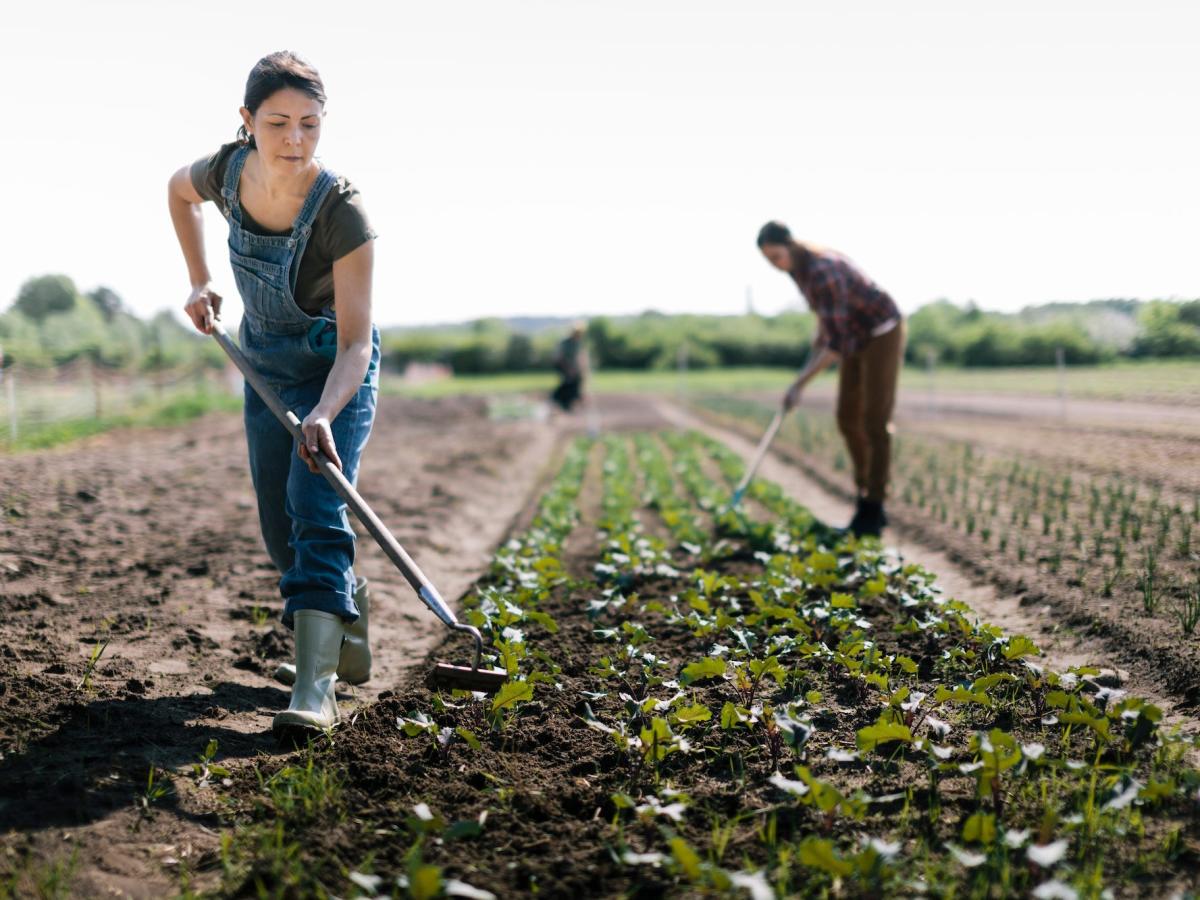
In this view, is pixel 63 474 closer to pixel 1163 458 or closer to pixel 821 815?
pixel 821 815

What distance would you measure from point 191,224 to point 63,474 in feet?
18.4

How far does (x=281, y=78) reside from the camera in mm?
2869

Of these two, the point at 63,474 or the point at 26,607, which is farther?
the point at 63,474

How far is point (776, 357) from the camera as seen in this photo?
175 feet

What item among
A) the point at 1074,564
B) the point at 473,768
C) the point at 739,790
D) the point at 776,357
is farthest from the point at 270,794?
the point at 776,357

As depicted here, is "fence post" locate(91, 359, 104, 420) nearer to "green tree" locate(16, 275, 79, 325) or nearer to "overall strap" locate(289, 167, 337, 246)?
"green tree" locate(16, 275, 79, 325)

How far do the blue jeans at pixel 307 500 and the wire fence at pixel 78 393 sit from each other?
1054 cm

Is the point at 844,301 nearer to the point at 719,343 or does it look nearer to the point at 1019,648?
the point at 1019,648

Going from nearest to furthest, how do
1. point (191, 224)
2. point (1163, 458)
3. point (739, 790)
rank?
1. point (739, 790)
2. point (191, 224)
3. point (1163, 458)

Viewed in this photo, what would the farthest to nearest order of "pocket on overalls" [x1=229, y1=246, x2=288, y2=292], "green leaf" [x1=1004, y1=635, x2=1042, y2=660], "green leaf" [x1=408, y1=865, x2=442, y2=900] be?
"green leaf" [x1=1004, y1=635, x2=1042, y2=660] → "pocket on overalls" [x1=229, y1=246, x2=288, y2=292] → "green leaf" [x1=408, y1=865, x2=442, y2=900]

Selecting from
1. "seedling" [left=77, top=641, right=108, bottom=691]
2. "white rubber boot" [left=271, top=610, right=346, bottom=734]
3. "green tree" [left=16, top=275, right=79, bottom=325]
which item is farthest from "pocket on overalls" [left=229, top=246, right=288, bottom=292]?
"green tree" [left=16, top=275, right=79, bottom=325]

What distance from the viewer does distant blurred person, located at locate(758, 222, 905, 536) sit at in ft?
20.6

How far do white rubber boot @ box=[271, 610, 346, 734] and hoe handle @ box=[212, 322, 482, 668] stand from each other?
0.91ft

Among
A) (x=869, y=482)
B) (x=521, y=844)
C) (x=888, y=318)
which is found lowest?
(x=521, y=844)
